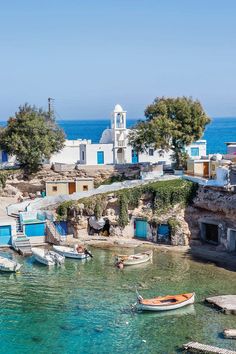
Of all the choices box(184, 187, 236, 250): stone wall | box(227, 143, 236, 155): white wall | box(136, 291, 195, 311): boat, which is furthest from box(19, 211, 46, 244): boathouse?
box(227, 143, 236, 155): white wall

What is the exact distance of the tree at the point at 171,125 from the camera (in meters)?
57.3

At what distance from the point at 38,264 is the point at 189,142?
72.9 feet

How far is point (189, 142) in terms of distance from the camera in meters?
59.2

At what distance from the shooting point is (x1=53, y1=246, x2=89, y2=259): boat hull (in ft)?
150

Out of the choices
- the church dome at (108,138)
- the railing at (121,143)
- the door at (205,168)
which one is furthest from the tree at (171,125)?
the church dome at (108,138)

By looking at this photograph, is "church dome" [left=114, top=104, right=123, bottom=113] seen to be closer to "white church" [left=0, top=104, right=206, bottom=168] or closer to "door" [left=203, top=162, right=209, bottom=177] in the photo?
"white church" [left=0, top=104, right=206, bottom=168]

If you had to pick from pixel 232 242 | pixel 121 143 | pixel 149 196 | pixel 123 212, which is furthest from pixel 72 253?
pixel 121 143

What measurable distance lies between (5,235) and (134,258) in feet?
40.6

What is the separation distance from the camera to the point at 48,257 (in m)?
44.2

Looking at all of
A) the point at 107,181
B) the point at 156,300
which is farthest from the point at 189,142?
the point at 156,300

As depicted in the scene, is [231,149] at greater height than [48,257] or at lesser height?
greater

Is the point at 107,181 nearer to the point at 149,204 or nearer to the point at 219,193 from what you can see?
the point at 149,204

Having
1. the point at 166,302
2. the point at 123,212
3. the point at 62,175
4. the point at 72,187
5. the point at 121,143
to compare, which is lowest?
the point at 166,302

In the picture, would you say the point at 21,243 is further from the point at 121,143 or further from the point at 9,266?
the point at 121,143
